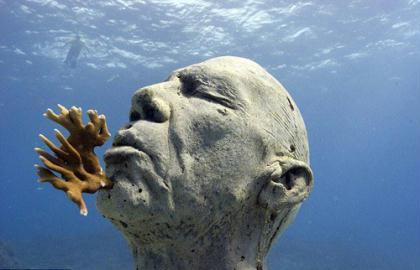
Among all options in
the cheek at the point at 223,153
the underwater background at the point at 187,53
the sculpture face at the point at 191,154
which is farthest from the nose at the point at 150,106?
the underwater background at the point at 187,53

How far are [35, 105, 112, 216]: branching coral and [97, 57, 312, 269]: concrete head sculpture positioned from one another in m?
0.09

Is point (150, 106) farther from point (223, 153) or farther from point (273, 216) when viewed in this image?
point (273, 216)

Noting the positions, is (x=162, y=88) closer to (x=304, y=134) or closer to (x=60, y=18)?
(x=304, y=134)

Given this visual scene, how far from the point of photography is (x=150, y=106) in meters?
2.29

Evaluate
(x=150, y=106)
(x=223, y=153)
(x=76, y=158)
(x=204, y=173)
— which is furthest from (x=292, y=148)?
(x=76, y=158)

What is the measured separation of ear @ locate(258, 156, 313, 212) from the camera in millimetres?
2305

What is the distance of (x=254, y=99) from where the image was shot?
2.47 m

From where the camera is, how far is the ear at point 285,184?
7.56 ft

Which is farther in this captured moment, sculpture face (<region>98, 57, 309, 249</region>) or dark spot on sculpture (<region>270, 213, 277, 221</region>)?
dark spot on sculpture (<region>270, 213, 277, 221</region>)

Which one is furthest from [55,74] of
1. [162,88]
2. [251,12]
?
[162,88]

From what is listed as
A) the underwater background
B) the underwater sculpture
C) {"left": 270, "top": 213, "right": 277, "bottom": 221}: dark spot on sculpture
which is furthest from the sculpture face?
the underwater background

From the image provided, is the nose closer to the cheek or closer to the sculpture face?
the sculpture face

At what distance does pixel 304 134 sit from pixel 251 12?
2168cm

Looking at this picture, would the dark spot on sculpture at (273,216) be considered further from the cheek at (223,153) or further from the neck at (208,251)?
the cheek at (223,153)
